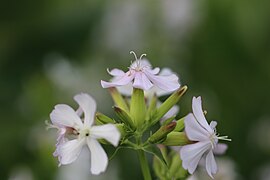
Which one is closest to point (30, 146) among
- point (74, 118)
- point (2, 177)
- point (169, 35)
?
point (2, 177)

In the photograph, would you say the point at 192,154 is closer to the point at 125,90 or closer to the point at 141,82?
the point at 141,82

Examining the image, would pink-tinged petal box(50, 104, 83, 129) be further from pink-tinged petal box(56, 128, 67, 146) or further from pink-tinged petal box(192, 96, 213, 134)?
pink-tinged petal box(192, 96, 213, 134)

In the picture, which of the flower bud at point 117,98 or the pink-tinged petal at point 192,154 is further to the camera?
the flower bud at point 117,98

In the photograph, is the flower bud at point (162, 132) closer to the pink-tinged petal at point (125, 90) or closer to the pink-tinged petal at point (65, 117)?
the pink-tinged petal at point (65, 117)

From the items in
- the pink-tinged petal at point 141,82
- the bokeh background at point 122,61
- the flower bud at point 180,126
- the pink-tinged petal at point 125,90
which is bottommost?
the flower bud at point 180,126

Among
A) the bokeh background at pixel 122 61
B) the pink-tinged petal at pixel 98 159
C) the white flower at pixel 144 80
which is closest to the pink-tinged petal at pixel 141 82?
the white flower at pixel 144 80

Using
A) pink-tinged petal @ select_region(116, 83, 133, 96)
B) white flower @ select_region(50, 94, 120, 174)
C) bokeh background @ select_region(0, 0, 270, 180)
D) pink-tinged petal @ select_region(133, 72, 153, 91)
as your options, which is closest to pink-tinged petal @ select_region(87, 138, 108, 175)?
white flower @ select_region(50, 94, 120, 174)

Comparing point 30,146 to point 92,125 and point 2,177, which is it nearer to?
point 2,177
